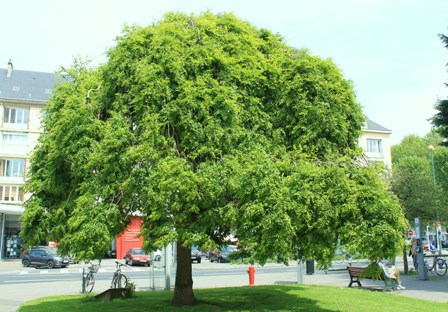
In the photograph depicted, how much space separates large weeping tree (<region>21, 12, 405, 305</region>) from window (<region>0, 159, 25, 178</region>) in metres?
41.9

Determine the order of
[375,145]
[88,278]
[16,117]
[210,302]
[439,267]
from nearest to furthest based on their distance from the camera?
[210,302] → [88,278] → [439,267] → [16,117] → [375,145]

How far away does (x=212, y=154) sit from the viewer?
9781 mm

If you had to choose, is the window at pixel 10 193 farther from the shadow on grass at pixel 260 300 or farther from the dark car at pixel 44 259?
the shadow on grass at pixel 260 300

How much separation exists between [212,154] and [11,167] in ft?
153

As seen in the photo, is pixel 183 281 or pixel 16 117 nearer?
pixel 183 281

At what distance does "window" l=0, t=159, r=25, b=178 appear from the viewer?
49.9 metres

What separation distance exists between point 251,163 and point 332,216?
1.98 metres

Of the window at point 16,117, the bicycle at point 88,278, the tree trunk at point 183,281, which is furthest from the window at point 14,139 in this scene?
the tree trunk at point 183,281

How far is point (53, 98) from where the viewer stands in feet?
42.2

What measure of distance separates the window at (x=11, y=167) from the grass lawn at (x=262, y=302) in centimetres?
3813

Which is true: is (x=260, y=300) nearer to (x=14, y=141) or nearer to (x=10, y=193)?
(x=10, y=193)

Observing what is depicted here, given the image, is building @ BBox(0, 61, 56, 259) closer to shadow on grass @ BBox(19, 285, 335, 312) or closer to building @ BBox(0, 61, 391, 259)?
building @ BBox(0, 61, 391, 259)

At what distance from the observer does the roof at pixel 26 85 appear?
52.3m

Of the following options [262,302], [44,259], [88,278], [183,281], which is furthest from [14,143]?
[262,302]
